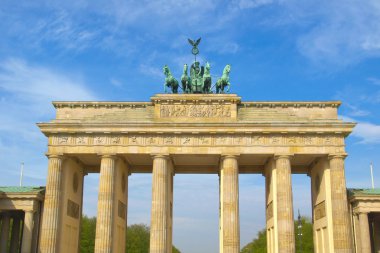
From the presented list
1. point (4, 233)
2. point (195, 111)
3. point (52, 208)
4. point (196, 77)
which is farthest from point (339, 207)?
point (4, 233)

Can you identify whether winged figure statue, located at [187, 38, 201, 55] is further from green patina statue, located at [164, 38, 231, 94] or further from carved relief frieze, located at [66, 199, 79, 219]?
carved relief frieze, located at [66, 199, 79, 219]

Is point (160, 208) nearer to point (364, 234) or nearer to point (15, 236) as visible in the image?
point (15, 236)

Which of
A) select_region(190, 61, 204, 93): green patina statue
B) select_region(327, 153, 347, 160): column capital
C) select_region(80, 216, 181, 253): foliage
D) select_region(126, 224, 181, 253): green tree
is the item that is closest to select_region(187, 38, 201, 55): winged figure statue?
select_region(190, 61, 204, 93): green patina statue

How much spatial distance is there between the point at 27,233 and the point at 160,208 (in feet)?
38.8

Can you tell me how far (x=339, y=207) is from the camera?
40.8 metres

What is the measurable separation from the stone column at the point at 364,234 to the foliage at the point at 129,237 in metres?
46.1

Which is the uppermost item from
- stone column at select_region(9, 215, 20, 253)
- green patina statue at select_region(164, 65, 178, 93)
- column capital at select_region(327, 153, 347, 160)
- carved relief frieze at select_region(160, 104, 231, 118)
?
green patina statue at select_region(164, 65, 178, 93)

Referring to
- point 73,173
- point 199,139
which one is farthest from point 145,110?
point 73,173

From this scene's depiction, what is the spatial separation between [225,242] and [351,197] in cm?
1215

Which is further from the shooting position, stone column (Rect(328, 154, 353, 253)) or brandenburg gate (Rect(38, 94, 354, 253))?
brandenburg gate (Rect(38, 94, 354, 253))

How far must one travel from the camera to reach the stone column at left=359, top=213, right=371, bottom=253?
41.3m

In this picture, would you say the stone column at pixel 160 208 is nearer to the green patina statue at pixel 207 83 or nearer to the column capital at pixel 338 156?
the green patina statue at pixel 207 83

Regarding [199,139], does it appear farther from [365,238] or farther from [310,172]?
[365,238]

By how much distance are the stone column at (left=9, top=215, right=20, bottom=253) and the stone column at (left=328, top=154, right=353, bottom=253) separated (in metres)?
29.4
